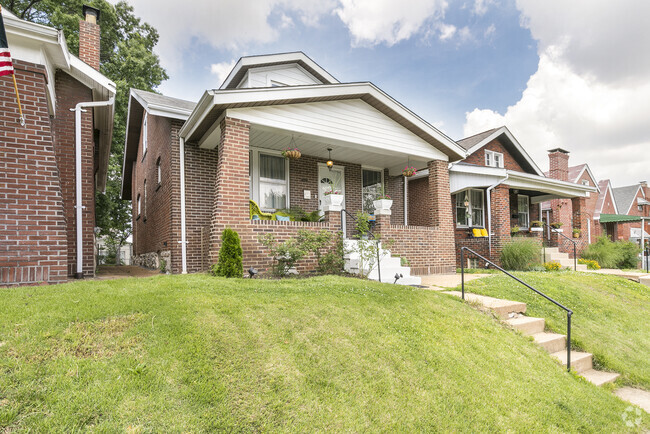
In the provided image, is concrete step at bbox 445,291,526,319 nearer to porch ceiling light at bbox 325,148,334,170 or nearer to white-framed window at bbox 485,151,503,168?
porch ceiling light at bbox 325,148,334,170

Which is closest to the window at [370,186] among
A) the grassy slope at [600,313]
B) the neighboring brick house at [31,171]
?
the grassy slope at [600,313]

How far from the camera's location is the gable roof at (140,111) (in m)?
7.97

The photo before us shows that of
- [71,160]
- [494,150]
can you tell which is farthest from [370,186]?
[71,160]

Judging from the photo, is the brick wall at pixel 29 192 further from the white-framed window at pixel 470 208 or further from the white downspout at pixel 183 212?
the white-framed window at pixel 470 208

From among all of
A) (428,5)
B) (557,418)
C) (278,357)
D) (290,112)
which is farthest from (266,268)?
(428,5)

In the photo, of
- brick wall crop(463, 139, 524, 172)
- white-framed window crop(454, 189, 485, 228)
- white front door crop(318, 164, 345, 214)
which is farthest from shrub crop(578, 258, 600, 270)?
white front door crop(318, 164, 345, 214)

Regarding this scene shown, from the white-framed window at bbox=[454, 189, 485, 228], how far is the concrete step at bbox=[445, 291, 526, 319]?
753cm

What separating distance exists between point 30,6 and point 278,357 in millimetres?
23302

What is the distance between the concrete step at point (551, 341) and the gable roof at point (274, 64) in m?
9.63

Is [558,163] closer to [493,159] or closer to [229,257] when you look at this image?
[493,159]

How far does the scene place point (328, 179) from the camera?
10.9m

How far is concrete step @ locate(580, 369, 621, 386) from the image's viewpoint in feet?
14.5

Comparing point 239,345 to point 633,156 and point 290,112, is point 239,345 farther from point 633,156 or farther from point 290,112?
point 633,156

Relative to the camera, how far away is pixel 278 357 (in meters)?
3.00
